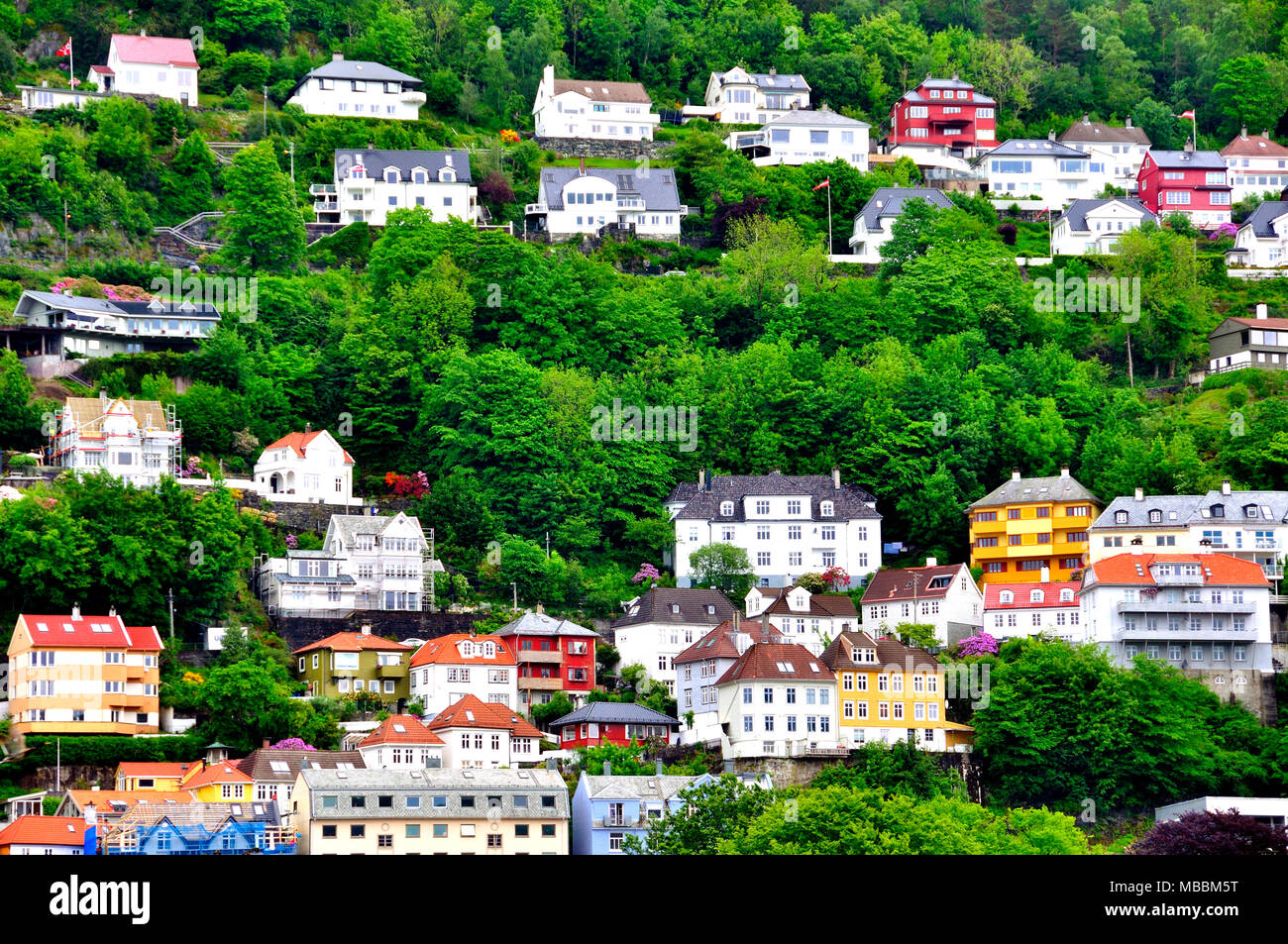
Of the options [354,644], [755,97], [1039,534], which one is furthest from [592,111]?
[354,644]

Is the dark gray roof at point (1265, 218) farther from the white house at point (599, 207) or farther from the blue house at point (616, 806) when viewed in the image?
the blue house at point (616, 806)

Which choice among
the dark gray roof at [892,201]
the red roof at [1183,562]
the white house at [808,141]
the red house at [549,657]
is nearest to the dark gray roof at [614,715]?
the red house at [549,657]

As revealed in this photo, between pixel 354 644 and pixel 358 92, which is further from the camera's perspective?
pixel 358 92

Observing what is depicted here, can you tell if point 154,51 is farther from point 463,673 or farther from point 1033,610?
point 1033,610

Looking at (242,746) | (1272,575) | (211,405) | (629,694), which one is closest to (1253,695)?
(1272,575)

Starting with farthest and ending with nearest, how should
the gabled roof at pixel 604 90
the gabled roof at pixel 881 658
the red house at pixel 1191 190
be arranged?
1. the gabled roof at pixel 604 90
2. the red house at pixel 1191 190
3. the gabled roof at pixel 881 658
